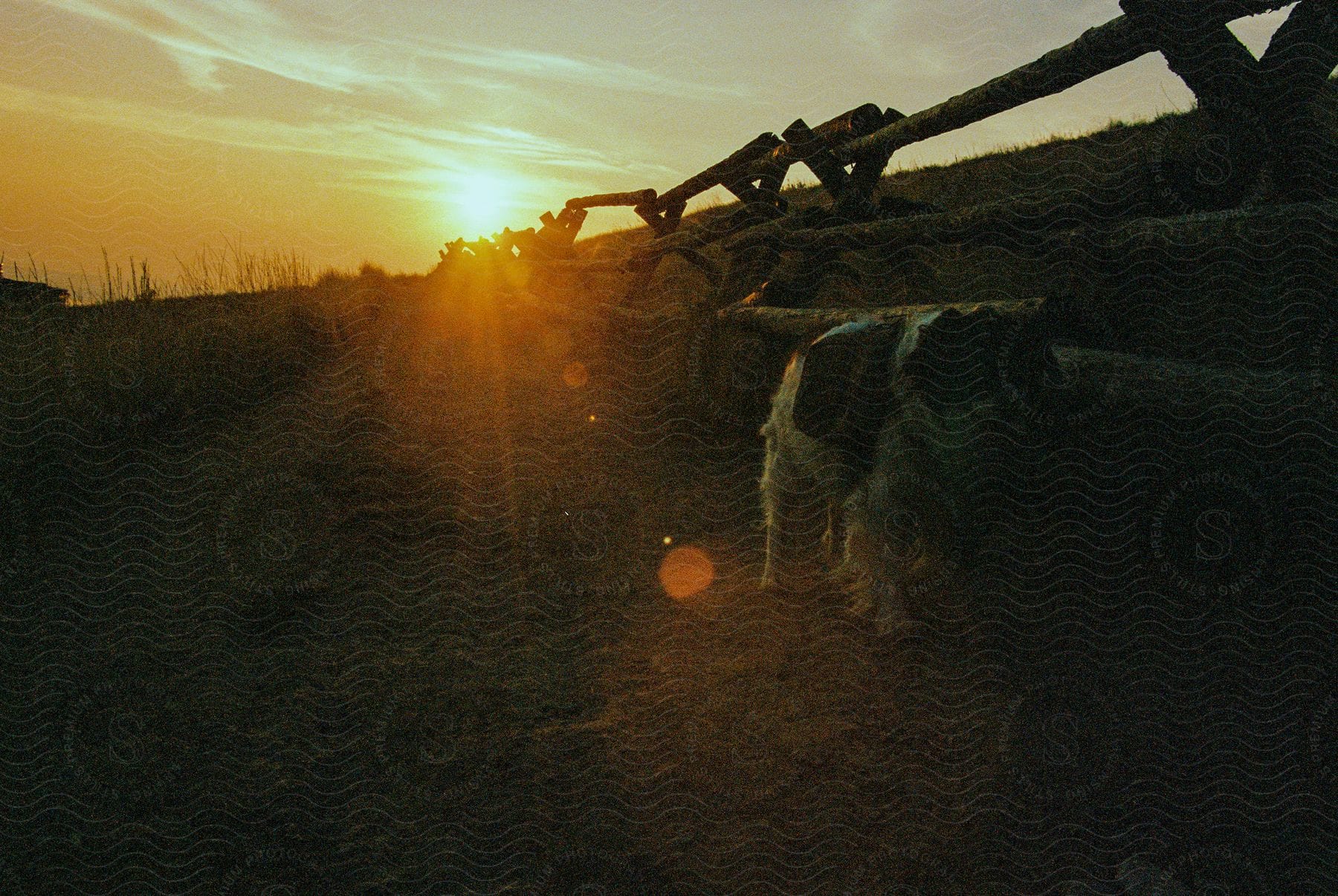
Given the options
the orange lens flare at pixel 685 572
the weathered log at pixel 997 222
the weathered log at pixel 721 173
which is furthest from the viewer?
the weathered log at pixel 721 173

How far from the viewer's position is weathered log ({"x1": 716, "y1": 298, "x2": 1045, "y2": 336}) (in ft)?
12.2

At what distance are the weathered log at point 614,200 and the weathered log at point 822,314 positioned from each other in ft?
10.9

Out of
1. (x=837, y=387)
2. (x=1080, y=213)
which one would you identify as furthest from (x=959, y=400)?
(x=1080, y=213)

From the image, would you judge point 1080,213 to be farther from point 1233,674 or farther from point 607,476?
point 607,476

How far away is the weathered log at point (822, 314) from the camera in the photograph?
12.2 ft

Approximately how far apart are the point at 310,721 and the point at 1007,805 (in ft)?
10.2

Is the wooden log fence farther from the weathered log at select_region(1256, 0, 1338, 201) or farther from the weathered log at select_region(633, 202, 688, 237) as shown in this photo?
the weathered log at select_region(633, 202, 688, 237)

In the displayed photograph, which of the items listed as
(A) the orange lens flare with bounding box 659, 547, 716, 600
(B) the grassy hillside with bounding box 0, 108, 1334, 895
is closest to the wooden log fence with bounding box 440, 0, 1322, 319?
(B) the grassy hillside with bounding box 0, 108, 1334, 895

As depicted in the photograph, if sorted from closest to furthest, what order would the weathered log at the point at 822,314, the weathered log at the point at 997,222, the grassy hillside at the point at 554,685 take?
the grassy hillside at the point at 554,685 < the weathered log at the point at 822,314 < the weathered log at the point at 997,222

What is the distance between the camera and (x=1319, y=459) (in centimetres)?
375

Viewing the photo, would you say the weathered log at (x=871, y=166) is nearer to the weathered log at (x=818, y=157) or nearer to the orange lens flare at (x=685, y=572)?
the weathered log at (x=818, y=157)

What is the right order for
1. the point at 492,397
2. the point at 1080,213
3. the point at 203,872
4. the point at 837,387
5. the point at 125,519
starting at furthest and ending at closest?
the point at 492,397, the point at 125,519, the point at 1080,213, the point at 837,387, the point at 203,872

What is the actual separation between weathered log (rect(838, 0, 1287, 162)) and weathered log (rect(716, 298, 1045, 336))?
155cm

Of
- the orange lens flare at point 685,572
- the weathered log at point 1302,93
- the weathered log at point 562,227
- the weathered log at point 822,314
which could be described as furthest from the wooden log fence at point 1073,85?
the weathered log at point 562,227
